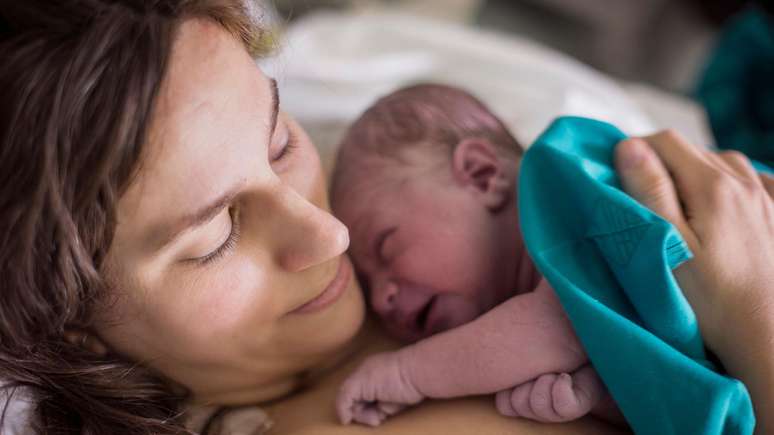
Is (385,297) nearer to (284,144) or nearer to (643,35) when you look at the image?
(284,144)

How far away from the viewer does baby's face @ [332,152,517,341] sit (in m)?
1.01

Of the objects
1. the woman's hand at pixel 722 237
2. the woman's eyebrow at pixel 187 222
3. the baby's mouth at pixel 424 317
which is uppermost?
the woman's hand at pixel 722 237

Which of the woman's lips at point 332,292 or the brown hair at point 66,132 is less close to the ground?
the brown hair at point 66,132

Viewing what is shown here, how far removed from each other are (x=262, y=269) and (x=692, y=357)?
47 cm

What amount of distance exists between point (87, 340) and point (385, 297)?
395 millimetres

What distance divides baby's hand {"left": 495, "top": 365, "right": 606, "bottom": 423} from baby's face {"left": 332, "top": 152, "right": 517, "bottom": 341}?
0.61 feet

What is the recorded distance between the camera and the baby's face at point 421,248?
1010mm

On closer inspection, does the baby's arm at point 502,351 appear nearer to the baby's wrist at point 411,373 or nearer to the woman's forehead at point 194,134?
the baby's wrist at point 411,373

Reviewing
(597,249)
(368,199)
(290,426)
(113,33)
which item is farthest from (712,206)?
(113,33)

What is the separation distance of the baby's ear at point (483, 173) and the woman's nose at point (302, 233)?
1.00 ft

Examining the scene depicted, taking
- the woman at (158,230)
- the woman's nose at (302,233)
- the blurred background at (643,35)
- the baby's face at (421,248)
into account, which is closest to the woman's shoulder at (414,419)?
the woman at (158,230)

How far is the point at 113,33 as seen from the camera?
665 millimetres

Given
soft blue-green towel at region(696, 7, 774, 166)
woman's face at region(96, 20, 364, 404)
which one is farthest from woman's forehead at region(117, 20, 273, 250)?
soft blue-green towel at region(696, 7, 774, 166)

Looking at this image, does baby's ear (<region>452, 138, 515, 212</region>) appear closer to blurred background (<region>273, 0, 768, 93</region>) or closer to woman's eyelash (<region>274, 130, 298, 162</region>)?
woman's eyelash (<region>274, 130, 298, 162</region>)
